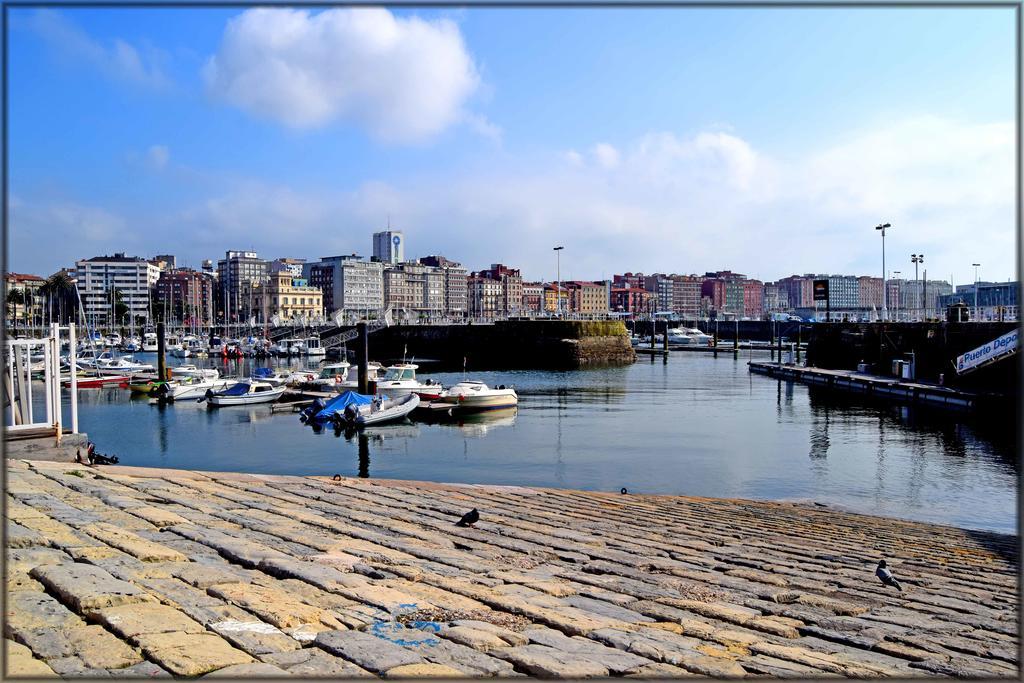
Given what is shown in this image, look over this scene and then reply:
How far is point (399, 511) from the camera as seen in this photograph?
37.8ft

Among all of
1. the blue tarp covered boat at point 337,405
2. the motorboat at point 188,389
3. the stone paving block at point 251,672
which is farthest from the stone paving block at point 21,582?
the motorboat at point 188,389

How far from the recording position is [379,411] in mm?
37562

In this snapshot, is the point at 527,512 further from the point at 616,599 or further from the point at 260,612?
the point at 260,612

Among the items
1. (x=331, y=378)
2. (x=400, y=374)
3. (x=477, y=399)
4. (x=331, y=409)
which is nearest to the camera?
(x=331, y=409)

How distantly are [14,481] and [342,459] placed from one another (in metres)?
19.3

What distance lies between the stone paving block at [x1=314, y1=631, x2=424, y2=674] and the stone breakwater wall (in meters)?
78.2

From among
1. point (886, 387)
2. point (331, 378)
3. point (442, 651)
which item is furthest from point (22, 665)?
point (331, 378)

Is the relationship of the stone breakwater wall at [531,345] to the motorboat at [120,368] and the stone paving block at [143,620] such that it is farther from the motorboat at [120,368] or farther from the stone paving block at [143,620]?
the stone paving block at [143,620]

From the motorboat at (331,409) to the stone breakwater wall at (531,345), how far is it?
46077 mm

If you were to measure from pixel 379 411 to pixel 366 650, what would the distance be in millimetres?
32775

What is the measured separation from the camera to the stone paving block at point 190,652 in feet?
15.3

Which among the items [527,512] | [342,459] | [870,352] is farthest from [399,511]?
[870,352]

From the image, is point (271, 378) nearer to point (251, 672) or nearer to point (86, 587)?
point (86, 587)

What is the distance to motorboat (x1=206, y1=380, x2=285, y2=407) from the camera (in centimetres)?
4569
